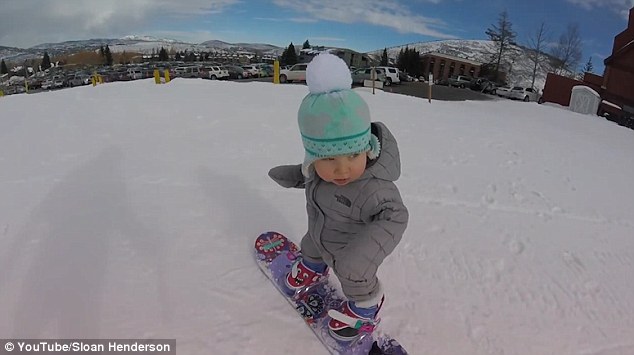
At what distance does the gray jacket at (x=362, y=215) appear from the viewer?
5.13 feet

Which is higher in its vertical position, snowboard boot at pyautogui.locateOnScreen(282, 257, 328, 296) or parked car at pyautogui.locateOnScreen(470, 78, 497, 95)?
parked car at pyautogui.locateOnScreen(470, 78, 497, 95)

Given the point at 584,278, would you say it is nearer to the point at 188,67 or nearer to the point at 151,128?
the point at 151,128

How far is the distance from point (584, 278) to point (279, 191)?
2706 mm

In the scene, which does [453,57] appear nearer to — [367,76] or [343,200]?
[367,76]

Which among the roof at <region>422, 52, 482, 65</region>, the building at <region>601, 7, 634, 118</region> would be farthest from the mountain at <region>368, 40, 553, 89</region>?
the building at <region>601, 7, 634, 118</region>

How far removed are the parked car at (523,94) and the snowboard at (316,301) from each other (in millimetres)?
28915

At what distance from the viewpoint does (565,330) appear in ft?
7.16

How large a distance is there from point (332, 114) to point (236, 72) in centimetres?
2772

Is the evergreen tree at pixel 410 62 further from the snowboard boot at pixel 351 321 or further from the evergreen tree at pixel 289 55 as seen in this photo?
the snowboard boot at pixel 351 321

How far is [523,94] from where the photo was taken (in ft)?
88.9

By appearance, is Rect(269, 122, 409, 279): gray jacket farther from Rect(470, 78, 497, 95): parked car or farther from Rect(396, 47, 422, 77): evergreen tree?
Rect(396, 47, 422, 77): evergreen tree

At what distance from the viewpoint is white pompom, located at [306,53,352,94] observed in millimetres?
1580

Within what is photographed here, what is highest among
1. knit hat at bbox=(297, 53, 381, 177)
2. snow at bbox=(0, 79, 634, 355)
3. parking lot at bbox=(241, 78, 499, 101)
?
knit hat at bbox=(297, 53, 381, 177)

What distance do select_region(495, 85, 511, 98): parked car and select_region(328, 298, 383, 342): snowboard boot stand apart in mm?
29659
